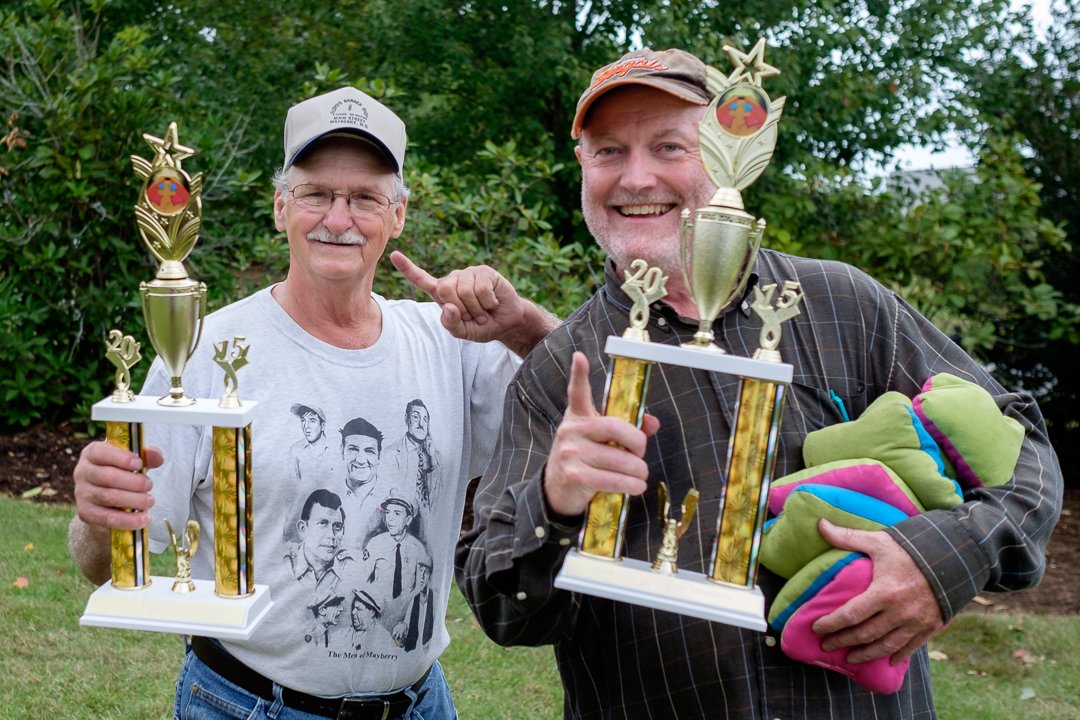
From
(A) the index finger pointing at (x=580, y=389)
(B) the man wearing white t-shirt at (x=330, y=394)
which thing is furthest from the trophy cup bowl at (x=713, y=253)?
(B) the man wearing white t-shirt at (x=330, y=394)

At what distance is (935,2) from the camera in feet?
31.0

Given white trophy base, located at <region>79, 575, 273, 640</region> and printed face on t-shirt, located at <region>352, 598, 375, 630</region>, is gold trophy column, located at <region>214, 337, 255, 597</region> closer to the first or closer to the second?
white trophy base, located at <region>79, 575, 273, 640</region>

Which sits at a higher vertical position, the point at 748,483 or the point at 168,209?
the point at 168,209

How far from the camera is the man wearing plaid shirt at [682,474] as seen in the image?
2.08m

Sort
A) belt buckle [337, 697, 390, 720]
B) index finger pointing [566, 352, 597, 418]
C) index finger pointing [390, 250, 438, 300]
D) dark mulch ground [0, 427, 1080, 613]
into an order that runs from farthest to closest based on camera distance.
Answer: dark mulch ground [0, 427, 1080, 613] → index finger pointing [390, 250, 438, 300] → belt buckle [337, 697, 390, 720] → index finger pointing [566, 352, 597, 418]

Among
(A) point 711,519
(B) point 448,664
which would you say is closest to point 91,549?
(A) point 711,519

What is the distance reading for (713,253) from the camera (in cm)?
202

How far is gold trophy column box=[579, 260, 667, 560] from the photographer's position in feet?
6.79

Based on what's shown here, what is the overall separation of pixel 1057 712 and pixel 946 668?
0.60 meters

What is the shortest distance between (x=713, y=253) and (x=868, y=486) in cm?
58

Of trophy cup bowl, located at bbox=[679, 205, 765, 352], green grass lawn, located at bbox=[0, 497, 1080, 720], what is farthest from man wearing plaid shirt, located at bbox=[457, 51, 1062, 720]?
green grass lawn, located at bbox=[0, 497, 1080, 720]

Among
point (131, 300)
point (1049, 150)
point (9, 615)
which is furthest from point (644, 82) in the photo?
point (1049, 150)

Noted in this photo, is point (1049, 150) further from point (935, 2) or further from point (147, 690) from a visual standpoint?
point (147, 690)

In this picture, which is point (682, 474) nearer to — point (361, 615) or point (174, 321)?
point (361, 615)
